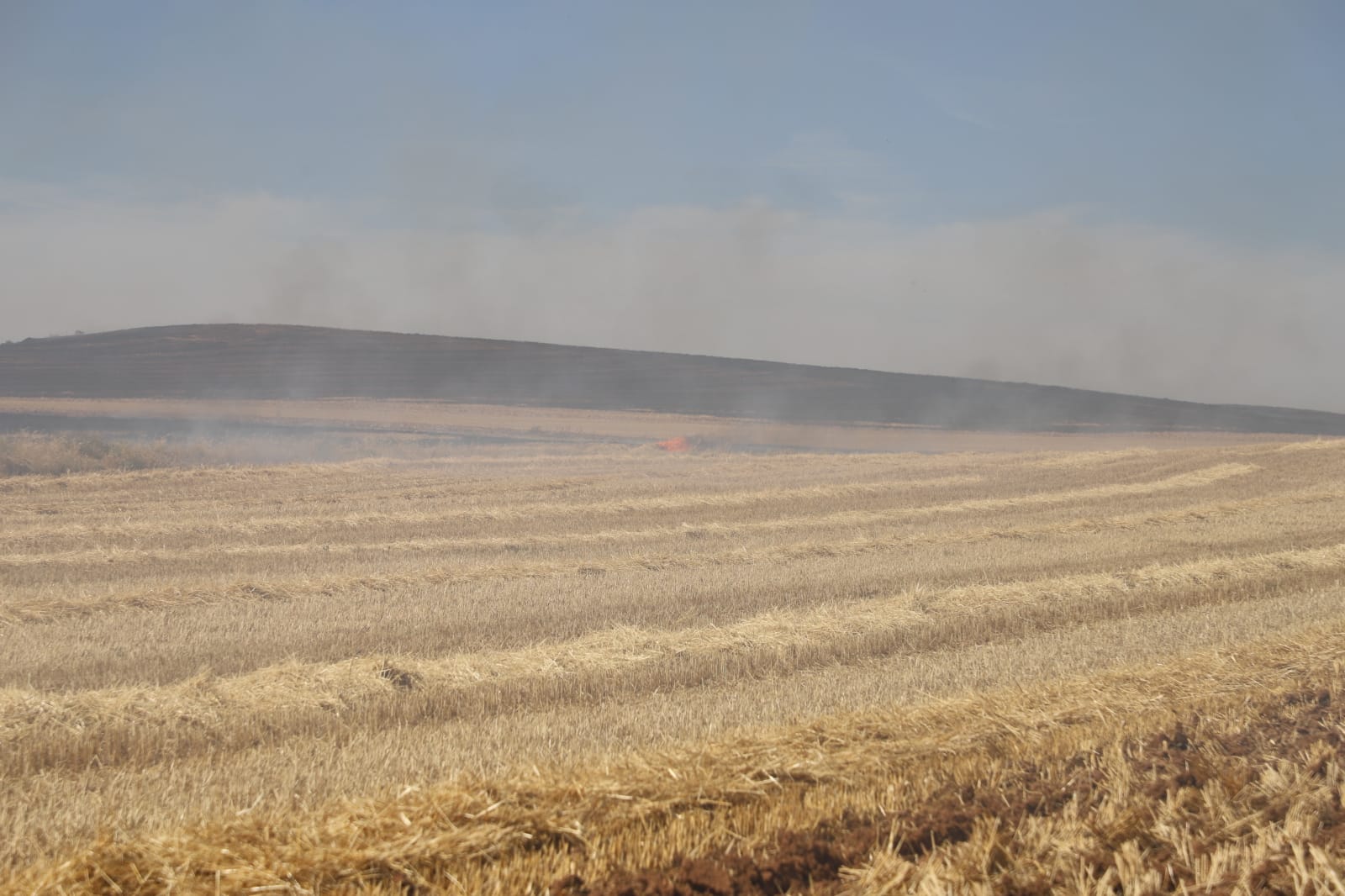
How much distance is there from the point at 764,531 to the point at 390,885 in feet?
39.2

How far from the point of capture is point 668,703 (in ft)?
22.7

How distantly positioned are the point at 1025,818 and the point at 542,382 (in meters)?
47.5

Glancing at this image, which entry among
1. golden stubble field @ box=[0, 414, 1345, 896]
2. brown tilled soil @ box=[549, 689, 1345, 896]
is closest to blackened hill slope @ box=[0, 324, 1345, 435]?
golden stubble field @ box=[0, 414, 1345, 896]

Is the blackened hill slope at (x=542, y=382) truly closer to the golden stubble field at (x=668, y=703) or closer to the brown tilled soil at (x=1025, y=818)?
the golden stubble field at (x=668, y=703)

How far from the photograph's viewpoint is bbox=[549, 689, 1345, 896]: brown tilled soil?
3.71m

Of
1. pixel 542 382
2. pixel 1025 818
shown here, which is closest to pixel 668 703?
pixel 1025 818

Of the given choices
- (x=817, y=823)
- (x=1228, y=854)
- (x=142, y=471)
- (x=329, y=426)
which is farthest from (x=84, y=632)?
(x=329, y=426)

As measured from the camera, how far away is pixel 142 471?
21625 mm

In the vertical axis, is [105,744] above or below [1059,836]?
below

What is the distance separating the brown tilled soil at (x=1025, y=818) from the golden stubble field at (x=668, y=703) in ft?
0.06

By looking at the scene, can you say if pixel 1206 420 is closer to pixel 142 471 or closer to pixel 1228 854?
pixel 142 471

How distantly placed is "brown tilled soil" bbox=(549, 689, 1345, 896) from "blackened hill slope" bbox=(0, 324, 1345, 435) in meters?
38.4

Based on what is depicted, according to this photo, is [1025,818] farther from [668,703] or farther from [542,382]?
[542,382]

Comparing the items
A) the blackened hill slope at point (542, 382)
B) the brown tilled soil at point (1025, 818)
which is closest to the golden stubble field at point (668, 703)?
the brown tilled soil at point (1025, 818)
